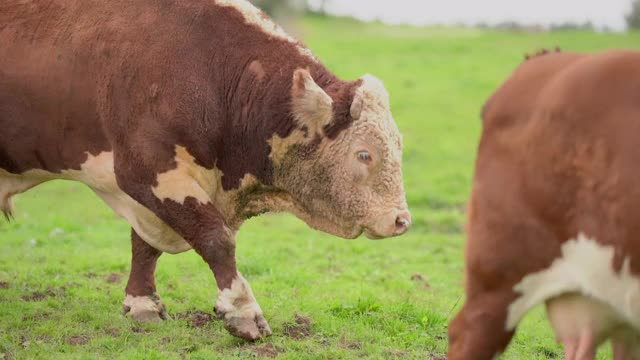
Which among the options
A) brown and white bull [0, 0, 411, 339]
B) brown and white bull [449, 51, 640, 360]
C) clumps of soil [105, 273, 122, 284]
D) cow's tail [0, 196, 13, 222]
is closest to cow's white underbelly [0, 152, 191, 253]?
brown and white bull [0, 0, 411, 339]

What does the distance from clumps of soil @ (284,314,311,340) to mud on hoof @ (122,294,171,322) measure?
3.16 ft

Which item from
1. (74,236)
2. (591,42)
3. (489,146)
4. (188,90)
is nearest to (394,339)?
(188,90)

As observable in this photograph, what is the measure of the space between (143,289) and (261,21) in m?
2.21

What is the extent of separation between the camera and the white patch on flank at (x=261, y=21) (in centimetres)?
736

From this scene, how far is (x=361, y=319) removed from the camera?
25.8 feet

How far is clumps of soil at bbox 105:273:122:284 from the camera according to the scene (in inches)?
363

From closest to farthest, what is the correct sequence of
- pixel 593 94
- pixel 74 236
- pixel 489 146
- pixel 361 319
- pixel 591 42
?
pixel 593 94 < pixel 489 146 < pixel 361 319 < pixel 74 236 < pixel 591 42

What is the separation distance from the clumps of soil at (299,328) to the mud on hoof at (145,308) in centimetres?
96

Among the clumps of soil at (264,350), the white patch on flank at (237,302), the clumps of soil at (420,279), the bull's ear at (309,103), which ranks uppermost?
the bull's ear at (309,103)

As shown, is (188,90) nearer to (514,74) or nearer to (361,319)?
(361,319)

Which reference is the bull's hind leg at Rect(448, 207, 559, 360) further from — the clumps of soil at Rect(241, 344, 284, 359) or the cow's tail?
the cow's tail

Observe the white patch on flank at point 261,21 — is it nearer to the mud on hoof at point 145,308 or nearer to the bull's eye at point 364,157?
the bull's eye at point 364,157

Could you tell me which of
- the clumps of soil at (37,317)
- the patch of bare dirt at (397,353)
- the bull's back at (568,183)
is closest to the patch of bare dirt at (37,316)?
the clumps of soil at (37,317)

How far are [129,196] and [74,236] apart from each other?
494 cm
